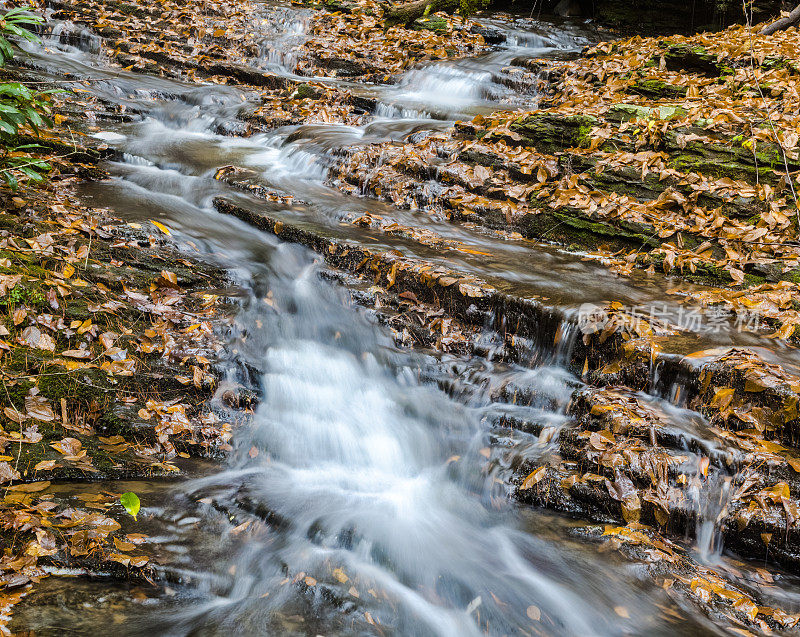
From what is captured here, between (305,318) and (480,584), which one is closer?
(480,584)

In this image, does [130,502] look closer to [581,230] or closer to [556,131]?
[581,230]

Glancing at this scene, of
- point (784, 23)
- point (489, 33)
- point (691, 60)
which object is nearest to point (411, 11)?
point (489, 33)

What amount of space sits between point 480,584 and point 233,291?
3612 mm

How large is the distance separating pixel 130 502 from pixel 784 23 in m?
12.3

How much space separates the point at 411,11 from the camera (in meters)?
14.8

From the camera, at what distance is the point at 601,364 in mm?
4535

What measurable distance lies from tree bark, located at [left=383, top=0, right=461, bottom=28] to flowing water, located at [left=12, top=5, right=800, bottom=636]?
9.51 metres

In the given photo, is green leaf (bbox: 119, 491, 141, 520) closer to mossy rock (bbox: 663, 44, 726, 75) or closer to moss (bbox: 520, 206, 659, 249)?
moss (bbox: 520, 206, 659, 249)

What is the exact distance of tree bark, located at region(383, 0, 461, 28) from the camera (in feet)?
48.5

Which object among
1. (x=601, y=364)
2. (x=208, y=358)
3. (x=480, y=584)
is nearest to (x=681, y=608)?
(x=480, y=584)

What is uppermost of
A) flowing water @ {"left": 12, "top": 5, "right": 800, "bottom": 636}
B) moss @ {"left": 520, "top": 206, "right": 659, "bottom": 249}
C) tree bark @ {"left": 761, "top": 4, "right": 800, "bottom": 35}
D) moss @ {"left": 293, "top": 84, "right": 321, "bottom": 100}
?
tree bark @ {"left": 761, "top": 4, "right": 800, "bottom": 35}

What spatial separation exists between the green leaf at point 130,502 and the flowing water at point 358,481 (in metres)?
0.15

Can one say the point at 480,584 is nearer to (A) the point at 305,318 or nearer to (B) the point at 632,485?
(B) the point at 632,485

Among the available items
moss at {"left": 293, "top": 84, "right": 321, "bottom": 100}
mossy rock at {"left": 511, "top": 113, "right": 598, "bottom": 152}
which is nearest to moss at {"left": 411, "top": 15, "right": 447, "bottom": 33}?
moss at {"left": 293, "top": 84, "right": 321, "bottom": 100}
